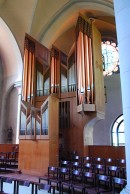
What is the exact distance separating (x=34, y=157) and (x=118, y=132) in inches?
220

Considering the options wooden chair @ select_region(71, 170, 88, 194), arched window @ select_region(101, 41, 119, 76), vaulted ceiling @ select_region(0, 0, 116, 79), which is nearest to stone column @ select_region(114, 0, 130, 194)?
wooden chair @ select_region(71, 170, 88, 194)

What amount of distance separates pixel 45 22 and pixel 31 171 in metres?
8.16

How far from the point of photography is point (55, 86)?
32.9 feet

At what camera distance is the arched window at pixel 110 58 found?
12453mm

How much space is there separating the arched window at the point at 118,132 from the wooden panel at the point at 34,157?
529 cm

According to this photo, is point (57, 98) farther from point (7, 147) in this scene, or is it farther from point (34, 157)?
point (7, 147)

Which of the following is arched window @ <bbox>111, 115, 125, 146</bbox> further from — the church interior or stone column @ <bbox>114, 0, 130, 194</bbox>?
stone column @ <bbox>114, 0, 130, 194</bbox>

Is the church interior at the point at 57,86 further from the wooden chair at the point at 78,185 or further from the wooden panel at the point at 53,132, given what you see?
the wooden chair at the point at 78,185

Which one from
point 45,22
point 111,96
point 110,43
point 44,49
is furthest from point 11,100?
point 110,43

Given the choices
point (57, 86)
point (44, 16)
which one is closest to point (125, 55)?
point (57, 86)

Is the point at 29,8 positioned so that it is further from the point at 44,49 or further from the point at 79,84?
the point at 79,84

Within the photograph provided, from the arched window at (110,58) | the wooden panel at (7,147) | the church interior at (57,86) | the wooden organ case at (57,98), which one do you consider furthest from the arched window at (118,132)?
the wooden panel at (7,147)

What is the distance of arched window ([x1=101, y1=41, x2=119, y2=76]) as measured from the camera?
12.5 metres

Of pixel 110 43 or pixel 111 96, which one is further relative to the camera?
pixel 110 43
